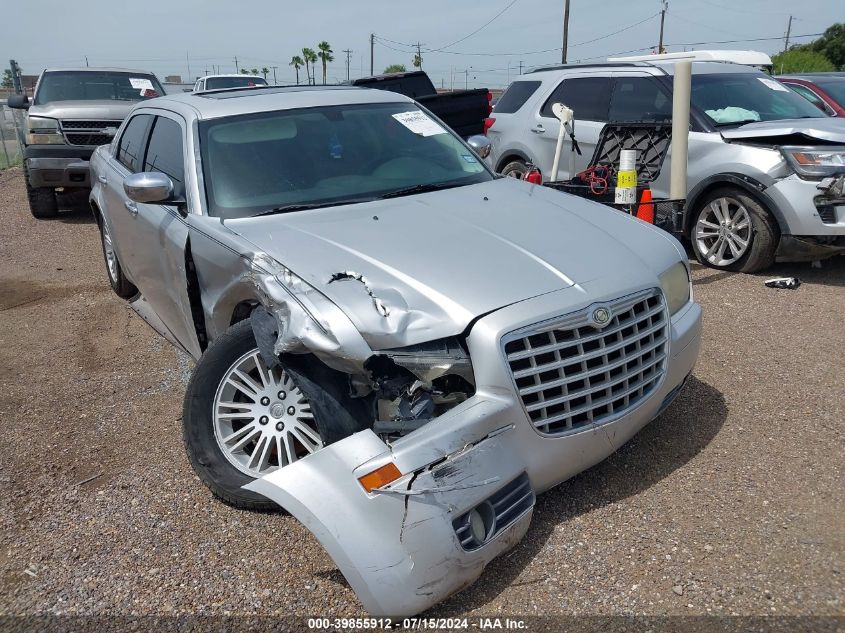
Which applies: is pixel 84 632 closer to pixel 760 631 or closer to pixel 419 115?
pixel 760 631

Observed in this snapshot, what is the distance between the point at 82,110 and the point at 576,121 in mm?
6840

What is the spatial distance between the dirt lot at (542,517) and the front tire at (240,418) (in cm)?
19

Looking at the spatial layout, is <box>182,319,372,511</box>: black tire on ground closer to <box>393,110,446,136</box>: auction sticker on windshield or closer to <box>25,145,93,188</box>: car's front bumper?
<box>393,110,446,136</box>: auction sticker on windshield

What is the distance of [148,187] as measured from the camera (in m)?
3.71

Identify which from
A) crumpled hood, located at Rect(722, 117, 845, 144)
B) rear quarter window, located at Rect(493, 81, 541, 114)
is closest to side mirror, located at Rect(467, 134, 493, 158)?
crumpled hood, located at Rect(722, 117, 845, 144)

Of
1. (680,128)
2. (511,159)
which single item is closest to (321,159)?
(680,128)

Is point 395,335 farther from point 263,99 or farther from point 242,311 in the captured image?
point 263,99

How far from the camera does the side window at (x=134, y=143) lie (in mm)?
5000

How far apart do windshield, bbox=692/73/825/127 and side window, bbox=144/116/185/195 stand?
4950 millimetres

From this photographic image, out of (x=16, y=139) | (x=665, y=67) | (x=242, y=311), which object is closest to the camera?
(x=242, y=311)

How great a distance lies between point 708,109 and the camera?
7066 millimetres

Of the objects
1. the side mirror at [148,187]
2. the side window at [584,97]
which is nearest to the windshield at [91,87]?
the side window at [584,97]

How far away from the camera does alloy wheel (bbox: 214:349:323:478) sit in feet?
9.84

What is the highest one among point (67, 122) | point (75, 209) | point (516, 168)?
point (67, 122)
